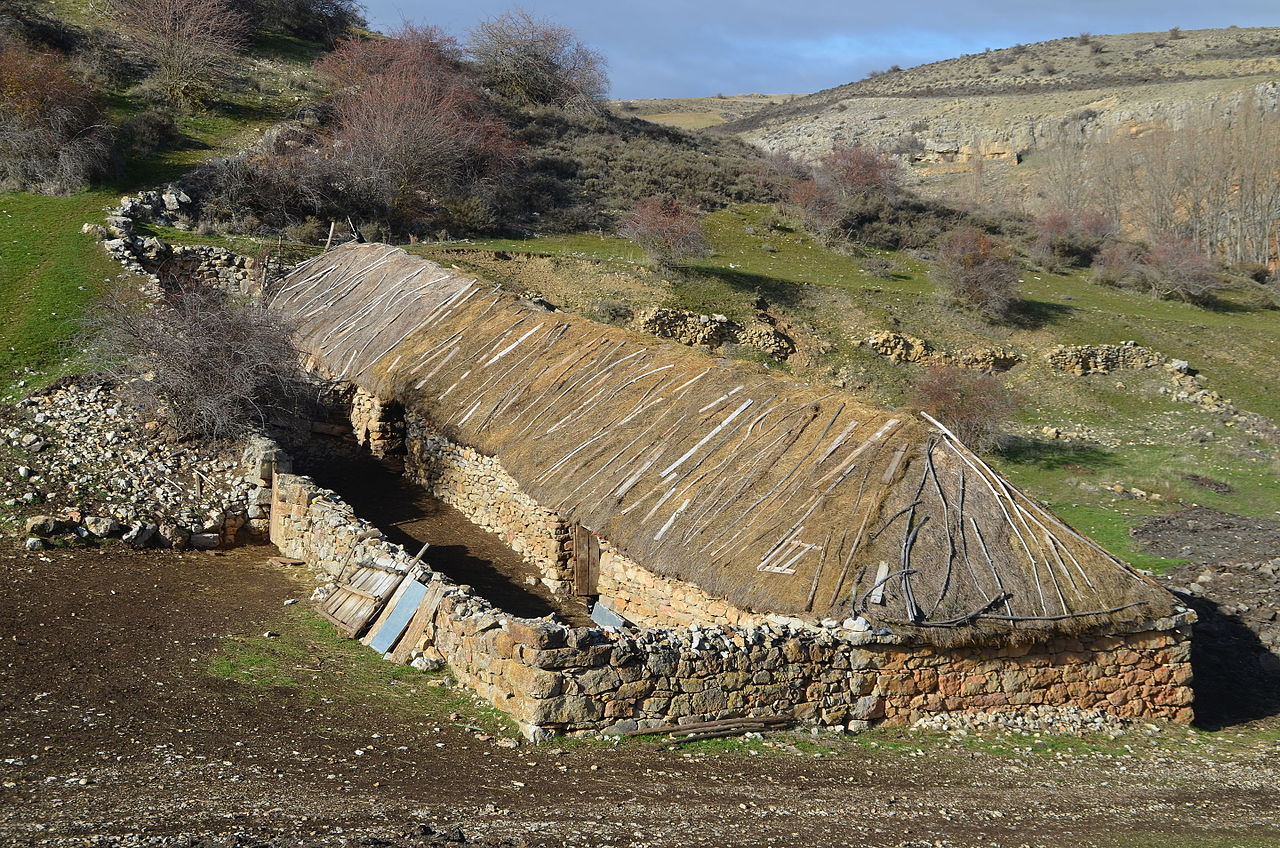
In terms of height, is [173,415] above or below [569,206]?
below

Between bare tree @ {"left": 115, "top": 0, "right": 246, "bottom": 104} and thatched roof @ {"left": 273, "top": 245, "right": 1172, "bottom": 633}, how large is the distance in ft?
67.7

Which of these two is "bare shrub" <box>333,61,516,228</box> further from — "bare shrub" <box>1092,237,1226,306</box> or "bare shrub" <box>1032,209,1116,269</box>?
"bare shrub" <box>1092,237,1226,306</box>

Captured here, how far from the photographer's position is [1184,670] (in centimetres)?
994

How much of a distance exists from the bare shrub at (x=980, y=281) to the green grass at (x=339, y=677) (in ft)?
70.9

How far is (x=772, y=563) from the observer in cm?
971

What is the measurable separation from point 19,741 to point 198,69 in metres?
29.8

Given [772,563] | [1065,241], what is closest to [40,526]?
[772,563]

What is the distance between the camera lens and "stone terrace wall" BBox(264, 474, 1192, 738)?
27.0ft

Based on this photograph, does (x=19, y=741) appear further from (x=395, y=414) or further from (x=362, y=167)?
(x=362, y=167)

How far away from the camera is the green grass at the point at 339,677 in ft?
27.9

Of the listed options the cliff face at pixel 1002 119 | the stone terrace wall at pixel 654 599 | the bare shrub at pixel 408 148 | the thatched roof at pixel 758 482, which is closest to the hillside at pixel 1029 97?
the cliff face at pixel 1002 119

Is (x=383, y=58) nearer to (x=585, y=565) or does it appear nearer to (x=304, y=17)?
(x=304, y=17)

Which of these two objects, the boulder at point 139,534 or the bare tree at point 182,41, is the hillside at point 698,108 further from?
the boulder at point 139,534

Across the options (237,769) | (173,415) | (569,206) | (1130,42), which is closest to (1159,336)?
(569,206)
